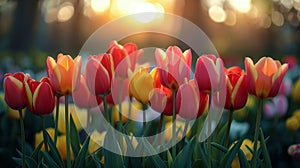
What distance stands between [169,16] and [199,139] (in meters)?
23.1

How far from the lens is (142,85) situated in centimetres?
184

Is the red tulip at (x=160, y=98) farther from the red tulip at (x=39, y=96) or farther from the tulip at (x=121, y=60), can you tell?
the red tulip at (x=39, y=96)

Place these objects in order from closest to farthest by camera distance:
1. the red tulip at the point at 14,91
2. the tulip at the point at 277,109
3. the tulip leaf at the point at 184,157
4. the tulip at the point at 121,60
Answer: the tulip leaf at the point at 184,157, the red tulip at the point at 14,91, the tulip at the point at 121,60, the tulip at the point at 277,109

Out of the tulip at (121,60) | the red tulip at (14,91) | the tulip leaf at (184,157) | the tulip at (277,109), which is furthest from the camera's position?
the tulip at (277,109)

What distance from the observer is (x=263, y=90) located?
5.99 feet

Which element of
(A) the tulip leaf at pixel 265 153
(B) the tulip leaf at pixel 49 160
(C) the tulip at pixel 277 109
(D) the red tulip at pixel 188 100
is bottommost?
(A) the tulip leaf at pixel 265 153

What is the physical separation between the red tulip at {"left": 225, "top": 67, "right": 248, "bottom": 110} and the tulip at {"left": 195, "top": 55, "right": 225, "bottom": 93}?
78mm

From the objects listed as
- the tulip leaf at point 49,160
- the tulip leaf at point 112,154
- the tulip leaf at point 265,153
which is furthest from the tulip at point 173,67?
the tulip leaf at point 49,160

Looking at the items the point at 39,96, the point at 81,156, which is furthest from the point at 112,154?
the point at 39,96

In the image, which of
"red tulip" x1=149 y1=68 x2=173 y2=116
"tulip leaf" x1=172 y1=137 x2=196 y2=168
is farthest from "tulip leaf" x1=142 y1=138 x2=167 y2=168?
"red tulip" x1=149 y1=68 x2=173 y2=116

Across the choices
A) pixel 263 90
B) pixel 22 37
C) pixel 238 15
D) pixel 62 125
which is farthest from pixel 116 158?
pixel 238 15

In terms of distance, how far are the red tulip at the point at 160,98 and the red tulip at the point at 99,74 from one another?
0.17 metres

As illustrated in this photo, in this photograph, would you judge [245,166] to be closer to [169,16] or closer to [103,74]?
[103,74]

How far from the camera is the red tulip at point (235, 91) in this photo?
183cm
